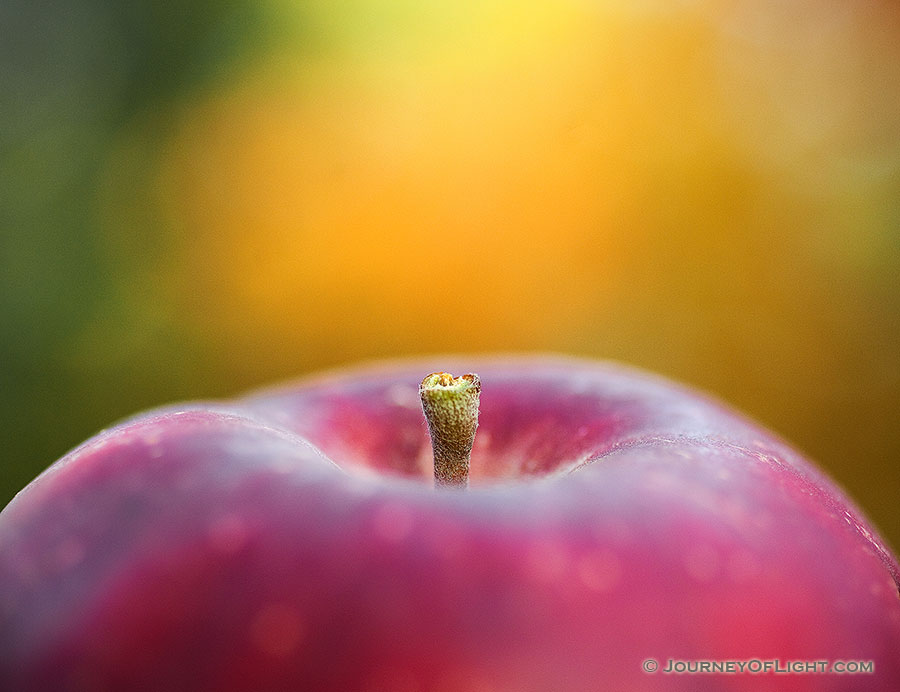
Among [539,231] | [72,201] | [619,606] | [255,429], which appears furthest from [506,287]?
[619,606]

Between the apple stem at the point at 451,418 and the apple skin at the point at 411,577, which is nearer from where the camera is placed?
the apple skin at the point at 411,577

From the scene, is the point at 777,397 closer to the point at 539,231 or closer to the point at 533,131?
the point at 539,231

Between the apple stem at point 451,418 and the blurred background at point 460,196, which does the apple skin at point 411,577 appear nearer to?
the apple stem at point 451,418

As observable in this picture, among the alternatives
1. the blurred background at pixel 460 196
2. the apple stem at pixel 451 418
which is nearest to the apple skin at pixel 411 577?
the apple stem at pixel 451 418

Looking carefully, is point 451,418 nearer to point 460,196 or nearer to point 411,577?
point 411,577

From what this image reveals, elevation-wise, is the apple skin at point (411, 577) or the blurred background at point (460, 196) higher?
the blurred background at point (460, 196)

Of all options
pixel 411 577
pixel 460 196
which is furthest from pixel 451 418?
pixel 460 196
